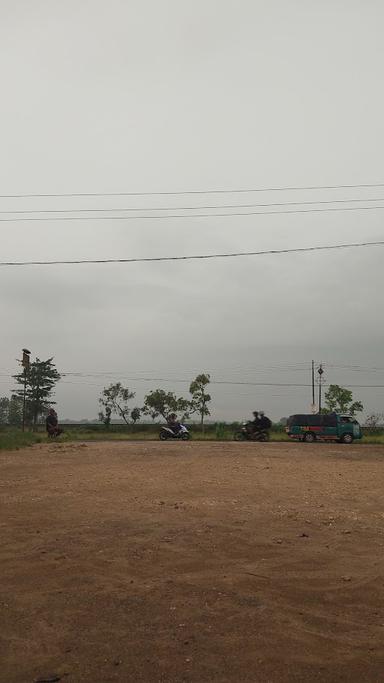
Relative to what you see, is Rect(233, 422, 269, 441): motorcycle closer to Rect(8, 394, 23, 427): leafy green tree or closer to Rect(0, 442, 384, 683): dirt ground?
Rect(0, 442, 384, 683): dirt ground

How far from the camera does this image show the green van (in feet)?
118

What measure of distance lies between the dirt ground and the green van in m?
26.6

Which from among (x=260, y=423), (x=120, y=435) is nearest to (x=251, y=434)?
(x=260, y=423)

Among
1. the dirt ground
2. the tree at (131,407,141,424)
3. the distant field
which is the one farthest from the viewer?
the tree at (131,407,141,424)

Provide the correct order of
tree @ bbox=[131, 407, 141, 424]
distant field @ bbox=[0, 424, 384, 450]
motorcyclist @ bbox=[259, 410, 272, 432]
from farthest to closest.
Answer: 1. tree @ bbox=[131, 407, 141, 424]
2. motorcyclist @ bbox=[259, 410, 272, 432]
3. distant field @ bbox=[0, 424, 384, 450]

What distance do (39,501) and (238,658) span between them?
6401 mm

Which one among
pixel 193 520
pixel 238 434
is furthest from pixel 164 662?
pixel 238 434

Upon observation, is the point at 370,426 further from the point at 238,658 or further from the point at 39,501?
the point at 238,658

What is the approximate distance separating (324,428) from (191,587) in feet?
106

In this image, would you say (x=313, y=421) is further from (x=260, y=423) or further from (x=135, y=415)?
(x=135, y=415)

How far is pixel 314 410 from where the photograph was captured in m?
57.8

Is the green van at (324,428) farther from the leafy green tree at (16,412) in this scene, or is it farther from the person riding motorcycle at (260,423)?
the leafy green tree at (16,412)

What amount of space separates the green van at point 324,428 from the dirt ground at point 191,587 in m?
26.6

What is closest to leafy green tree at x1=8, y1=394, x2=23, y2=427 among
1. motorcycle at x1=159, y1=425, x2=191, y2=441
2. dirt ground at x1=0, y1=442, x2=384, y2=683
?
motorcycle at x1=159, y1=425, x2=191, y2=441
